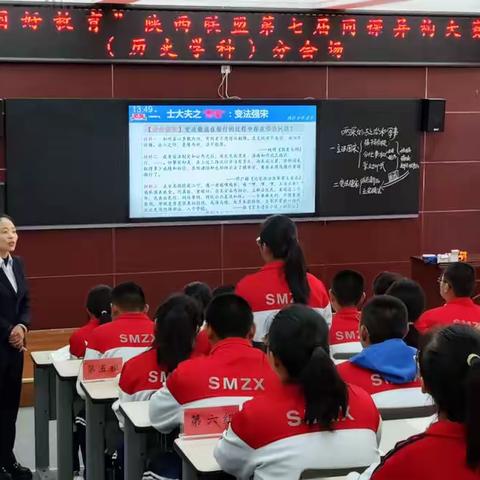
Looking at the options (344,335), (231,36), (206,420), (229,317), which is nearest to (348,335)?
(344,335)

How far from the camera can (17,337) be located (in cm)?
411

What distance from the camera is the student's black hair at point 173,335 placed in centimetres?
302

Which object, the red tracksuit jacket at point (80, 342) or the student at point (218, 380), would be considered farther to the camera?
the red tracksuit jacket at point (80, 342)

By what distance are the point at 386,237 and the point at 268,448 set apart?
525cm

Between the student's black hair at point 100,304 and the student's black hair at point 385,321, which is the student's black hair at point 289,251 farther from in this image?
the student's black hair at point 385,321

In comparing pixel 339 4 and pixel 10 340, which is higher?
pixel 339 4

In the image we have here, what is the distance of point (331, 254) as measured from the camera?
721 cm

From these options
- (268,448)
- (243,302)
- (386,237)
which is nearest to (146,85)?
(386,237)

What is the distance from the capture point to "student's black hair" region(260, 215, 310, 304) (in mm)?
3943

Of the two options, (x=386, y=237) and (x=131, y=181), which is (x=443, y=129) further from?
(x=131, y=181)

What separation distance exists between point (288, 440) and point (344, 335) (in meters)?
1.70

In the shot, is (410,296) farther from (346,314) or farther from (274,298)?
(274,298)

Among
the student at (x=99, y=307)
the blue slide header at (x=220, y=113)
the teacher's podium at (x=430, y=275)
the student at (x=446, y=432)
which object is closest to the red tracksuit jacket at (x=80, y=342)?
the student at (x=99, y=307)

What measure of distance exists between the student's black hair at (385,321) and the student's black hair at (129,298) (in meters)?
1.02
